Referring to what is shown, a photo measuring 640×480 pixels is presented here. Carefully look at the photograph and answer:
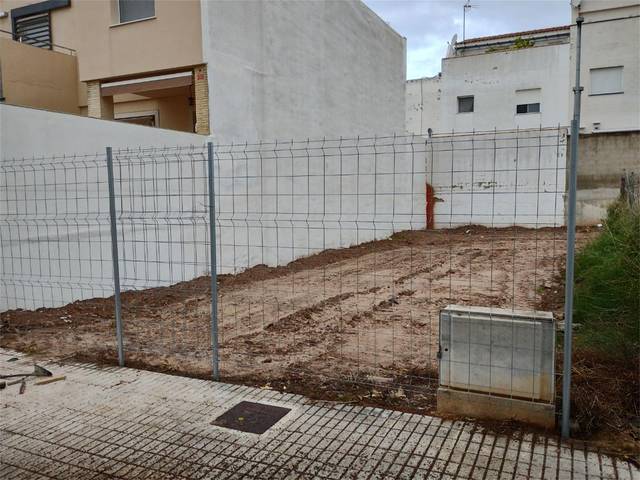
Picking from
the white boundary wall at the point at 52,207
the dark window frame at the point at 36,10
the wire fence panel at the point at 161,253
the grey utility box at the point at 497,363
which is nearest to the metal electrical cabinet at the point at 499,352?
the grey utility box at the point at 497,363

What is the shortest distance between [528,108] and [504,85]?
5.11 ft

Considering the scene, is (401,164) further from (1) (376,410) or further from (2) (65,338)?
(1) (376,410)

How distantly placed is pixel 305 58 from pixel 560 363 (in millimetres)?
11812

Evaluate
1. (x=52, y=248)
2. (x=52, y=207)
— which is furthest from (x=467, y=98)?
(x=52, y=248)

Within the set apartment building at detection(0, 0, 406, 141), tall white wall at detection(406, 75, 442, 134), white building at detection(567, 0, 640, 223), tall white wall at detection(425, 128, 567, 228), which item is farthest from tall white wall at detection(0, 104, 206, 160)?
tall white wall at detection(406, 75, 442, 134)

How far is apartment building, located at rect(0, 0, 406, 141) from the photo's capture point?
10.9 m

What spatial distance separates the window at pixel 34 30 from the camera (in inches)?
496

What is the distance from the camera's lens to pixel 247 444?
3.52 m

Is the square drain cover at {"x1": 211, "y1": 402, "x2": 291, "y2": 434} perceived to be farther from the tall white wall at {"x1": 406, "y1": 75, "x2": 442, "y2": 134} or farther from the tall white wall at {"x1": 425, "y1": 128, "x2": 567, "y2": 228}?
the tall white wall at {"x1": 406, "y1": 75, "x2": 442, "y2": 134}

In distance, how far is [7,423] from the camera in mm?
3969

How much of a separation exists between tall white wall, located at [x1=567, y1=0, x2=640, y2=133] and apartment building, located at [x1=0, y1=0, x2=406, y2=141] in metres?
13.3

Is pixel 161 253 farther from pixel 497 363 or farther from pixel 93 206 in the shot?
pixel 497 363

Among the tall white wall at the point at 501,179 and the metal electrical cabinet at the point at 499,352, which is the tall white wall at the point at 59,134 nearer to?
the metal electrical cabinet at the point at 499,352

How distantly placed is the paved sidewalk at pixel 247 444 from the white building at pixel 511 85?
880 inches
